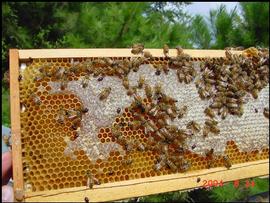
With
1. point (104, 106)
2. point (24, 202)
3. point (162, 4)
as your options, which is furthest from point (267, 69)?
point (162, 4)

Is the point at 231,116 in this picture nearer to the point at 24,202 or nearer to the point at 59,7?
the point at 24,202

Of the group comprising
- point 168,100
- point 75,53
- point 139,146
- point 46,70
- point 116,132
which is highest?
point 75,53

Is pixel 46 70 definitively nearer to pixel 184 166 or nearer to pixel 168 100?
pixel 168 100

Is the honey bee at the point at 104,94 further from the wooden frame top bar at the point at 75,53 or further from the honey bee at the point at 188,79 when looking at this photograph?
the honey bee at the point at 188,79

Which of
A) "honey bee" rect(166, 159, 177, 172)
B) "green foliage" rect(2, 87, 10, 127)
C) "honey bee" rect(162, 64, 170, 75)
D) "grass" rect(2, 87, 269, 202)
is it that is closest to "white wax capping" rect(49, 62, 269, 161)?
"honey bee" rect(162, 64, 170, 75)

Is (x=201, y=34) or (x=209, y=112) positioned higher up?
(x=201, y=34)

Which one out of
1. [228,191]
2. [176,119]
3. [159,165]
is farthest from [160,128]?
[228,191]

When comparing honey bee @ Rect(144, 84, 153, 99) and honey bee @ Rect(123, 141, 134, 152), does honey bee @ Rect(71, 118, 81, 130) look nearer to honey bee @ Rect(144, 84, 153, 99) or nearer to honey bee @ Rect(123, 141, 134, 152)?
honey bee @ Rect(123, 141, 134, 152)
